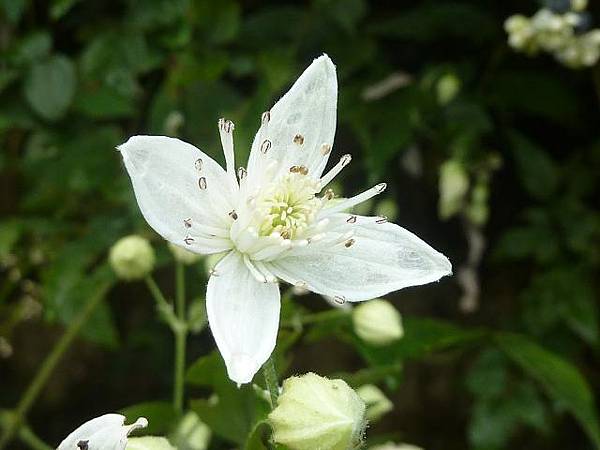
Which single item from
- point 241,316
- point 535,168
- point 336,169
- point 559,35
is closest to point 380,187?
point 336,169

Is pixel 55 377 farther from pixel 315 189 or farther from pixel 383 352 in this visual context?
pixel 315 189

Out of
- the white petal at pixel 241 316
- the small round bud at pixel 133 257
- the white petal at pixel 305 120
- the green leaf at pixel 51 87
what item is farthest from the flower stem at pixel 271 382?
the green leaf at pixel 51 87

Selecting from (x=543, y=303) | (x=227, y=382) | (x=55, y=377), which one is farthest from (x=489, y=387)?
(x=55, y=377)

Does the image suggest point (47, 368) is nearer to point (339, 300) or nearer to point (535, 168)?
point (339, 300)

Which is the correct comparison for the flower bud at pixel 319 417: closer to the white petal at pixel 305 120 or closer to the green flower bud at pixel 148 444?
the green flower bud at pixel 148 444

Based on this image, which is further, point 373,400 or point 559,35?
point 559,35

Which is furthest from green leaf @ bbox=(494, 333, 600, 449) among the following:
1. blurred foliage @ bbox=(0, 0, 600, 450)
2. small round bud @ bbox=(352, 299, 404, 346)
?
small round bud @ bbox=(352, 299, 404, 346)

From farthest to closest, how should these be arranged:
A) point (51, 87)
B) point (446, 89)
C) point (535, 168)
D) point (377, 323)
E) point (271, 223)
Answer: point (535, 168), point (446, 89), point (51, 87), point (377, 323), point (271, 223)
